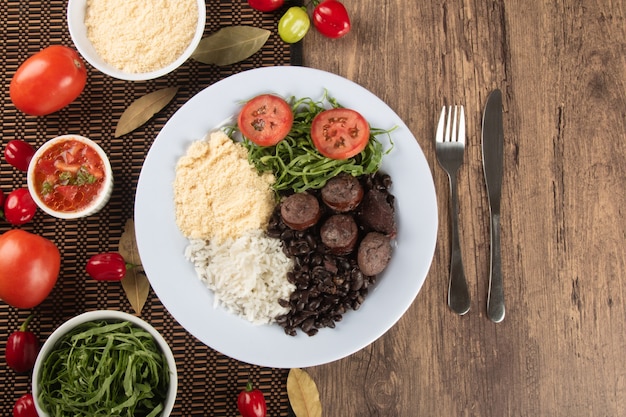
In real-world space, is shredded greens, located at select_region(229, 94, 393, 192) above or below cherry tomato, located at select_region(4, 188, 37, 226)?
above

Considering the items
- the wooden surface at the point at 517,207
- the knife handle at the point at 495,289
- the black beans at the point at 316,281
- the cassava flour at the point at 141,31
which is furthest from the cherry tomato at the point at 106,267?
the knife handle at the point at 495,289

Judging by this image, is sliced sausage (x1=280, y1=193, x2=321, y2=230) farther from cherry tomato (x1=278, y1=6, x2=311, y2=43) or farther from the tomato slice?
cherry tomato (x1=278, y1=6, x2=311, y2=43)

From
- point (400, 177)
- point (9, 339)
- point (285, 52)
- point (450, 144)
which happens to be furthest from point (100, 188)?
point (450, 144)

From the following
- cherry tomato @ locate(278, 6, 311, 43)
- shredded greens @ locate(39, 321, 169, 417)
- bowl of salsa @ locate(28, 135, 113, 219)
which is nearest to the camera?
shredded greens @ locate(39, 321, 169, 417)

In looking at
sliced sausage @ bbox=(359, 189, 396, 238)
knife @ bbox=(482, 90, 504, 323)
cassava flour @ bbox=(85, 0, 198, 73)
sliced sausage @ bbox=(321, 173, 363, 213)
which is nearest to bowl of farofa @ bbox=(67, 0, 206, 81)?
cassava flour @ bbox=(85, 0, 198, 73)

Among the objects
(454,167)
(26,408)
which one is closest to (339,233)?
(454,167)

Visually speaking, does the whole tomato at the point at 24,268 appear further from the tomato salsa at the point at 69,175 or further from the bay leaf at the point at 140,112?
the bay leaf at the point at 140,112

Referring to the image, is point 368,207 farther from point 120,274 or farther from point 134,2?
point 134,2
